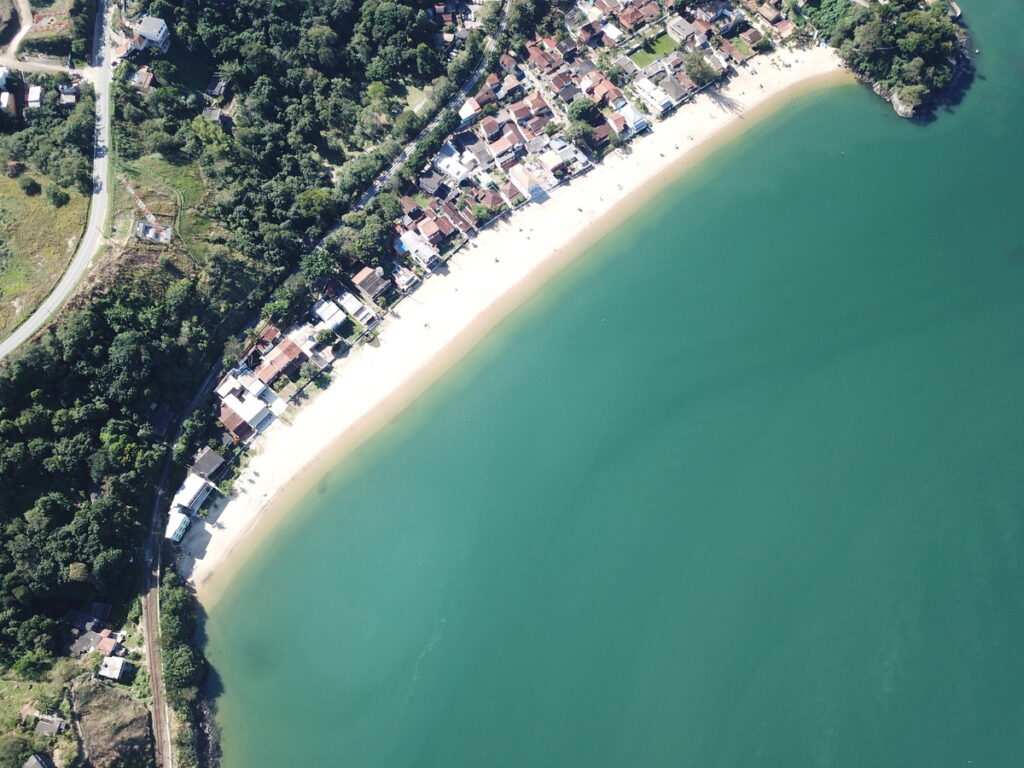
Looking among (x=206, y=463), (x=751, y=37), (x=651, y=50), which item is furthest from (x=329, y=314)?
(x=751, y=37)

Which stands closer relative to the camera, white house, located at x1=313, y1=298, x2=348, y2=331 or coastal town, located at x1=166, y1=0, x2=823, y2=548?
coastal town, located at x1=166, y1=0, x2=823, y2=548

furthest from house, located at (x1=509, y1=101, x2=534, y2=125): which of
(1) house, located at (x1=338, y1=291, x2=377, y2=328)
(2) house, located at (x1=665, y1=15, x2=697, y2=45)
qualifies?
(1) house, located at (x1=338, y1=291, x2=377, y2=328)

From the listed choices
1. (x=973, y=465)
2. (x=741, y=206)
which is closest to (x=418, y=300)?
(x=741, y=206)

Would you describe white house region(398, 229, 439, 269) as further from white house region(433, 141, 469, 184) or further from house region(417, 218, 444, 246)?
white house region(433, 141, 469, 184)

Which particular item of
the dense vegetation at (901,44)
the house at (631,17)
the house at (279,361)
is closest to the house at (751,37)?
the dense vegetation at (901,44)

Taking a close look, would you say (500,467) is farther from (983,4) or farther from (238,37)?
(983,4)
